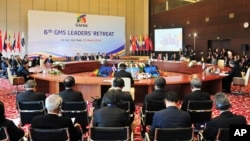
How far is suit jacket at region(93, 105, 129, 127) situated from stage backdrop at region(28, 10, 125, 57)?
52.5 ft

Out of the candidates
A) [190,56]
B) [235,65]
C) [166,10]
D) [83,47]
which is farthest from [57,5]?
[235,65]

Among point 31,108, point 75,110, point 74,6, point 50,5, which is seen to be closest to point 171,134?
point 75,110

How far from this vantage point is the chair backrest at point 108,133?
280cm

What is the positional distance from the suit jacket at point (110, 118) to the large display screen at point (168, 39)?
55.8 ft

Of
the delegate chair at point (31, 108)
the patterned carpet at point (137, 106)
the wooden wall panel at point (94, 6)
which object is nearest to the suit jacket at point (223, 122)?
the patterned carpet at point (137, 106)

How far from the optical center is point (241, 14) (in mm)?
15000

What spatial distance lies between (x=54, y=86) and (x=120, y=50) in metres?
13.8

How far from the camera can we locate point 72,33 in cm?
2016

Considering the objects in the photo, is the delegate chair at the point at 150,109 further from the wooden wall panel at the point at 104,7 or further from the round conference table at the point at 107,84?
the wooden wall panel at the point at 104,7

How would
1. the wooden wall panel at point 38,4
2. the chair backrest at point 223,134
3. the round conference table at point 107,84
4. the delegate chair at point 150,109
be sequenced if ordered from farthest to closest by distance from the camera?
the wooden wall panel at point 38,4, the round conference table at point 107,84, the delegate chair at point 150,109, the chair backrest at point 223,134

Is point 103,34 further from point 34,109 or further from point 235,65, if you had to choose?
point 34,109

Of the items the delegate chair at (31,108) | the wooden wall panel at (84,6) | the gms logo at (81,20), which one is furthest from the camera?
the wooden wall panel at (84,6)

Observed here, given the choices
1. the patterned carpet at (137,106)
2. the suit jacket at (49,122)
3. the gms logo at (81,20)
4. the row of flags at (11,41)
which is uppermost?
the gms logo at (81,20)

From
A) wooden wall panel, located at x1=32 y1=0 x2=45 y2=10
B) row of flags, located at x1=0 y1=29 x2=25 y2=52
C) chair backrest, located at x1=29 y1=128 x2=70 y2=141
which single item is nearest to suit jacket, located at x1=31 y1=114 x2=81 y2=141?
chair backrest, located at x1=29 y1=128 x2=70 y2=141
